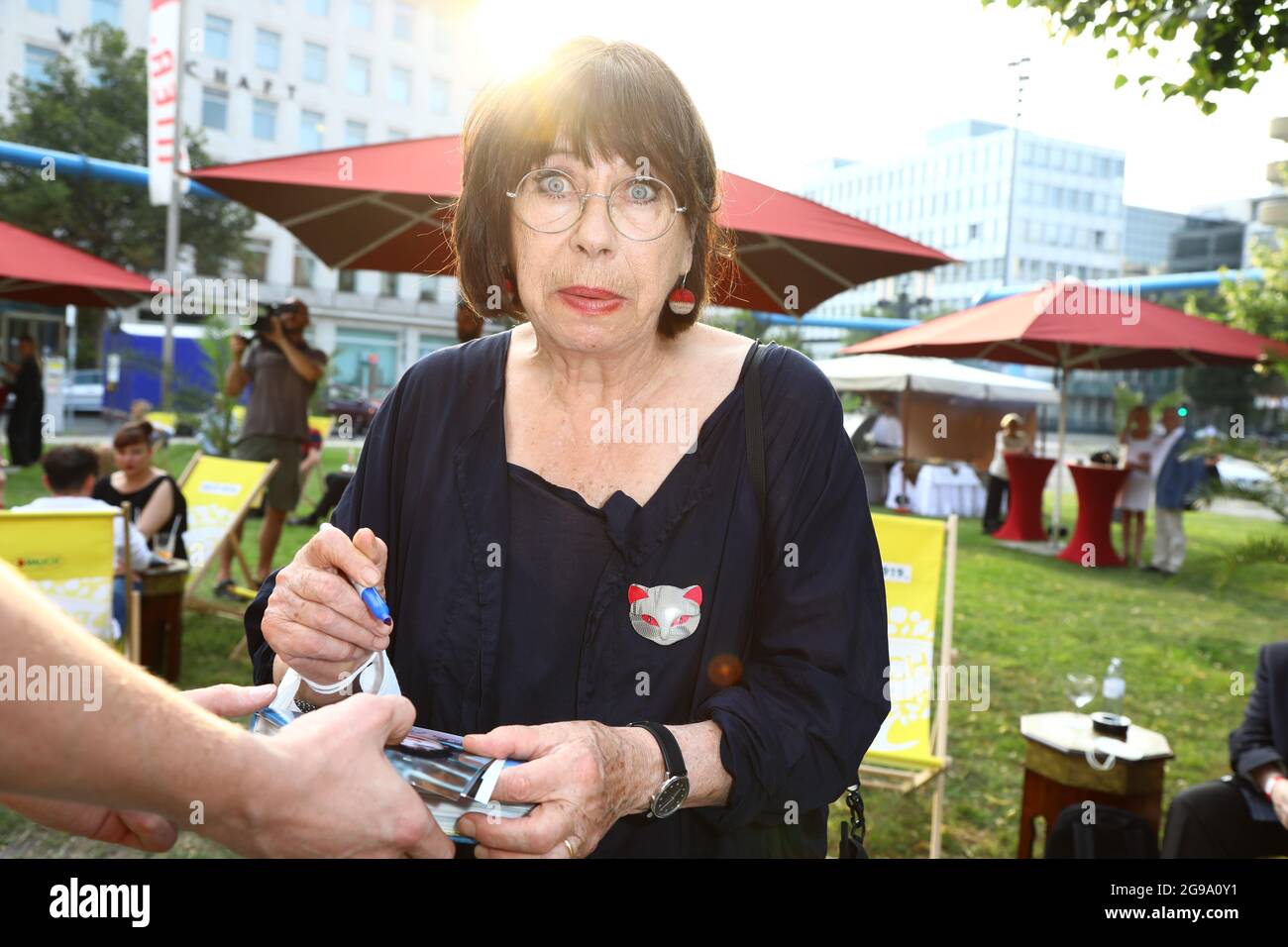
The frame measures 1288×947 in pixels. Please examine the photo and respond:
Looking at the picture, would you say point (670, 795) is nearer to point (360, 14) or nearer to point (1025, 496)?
point (1025, 496)

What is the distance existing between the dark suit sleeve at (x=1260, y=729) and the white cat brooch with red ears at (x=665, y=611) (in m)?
2.69

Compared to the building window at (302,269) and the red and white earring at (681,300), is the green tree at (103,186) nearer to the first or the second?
the building window at (302,269)

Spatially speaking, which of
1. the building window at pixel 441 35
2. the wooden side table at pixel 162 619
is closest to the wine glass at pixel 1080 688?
the wooden side table at pixel 162 619

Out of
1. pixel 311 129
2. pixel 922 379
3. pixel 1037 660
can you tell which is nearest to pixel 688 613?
pixel 1037 660

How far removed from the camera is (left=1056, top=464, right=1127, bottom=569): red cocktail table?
38.6ft

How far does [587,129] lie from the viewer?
A: 148 cm

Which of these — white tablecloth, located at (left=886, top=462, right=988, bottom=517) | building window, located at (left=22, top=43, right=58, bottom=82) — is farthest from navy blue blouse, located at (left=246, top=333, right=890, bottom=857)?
building window, located at (left=22, top=43, right=58, bottom=82)

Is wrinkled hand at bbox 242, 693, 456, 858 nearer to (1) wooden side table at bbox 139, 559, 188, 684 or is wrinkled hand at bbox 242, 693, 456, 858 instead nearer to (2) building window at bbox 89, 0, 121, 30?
(1) wooden side table at bbox 139, 559, 188, 684

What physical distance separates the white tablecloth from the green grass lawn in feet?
10.6

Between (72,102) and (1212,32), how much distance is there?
3369cm

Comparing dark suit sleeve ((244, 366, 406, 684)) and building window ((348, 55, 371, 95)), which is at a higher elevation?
building window ((348, 55, 371, 95))

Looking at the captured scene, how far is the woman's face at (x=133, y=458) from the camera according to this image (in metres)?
6.16
